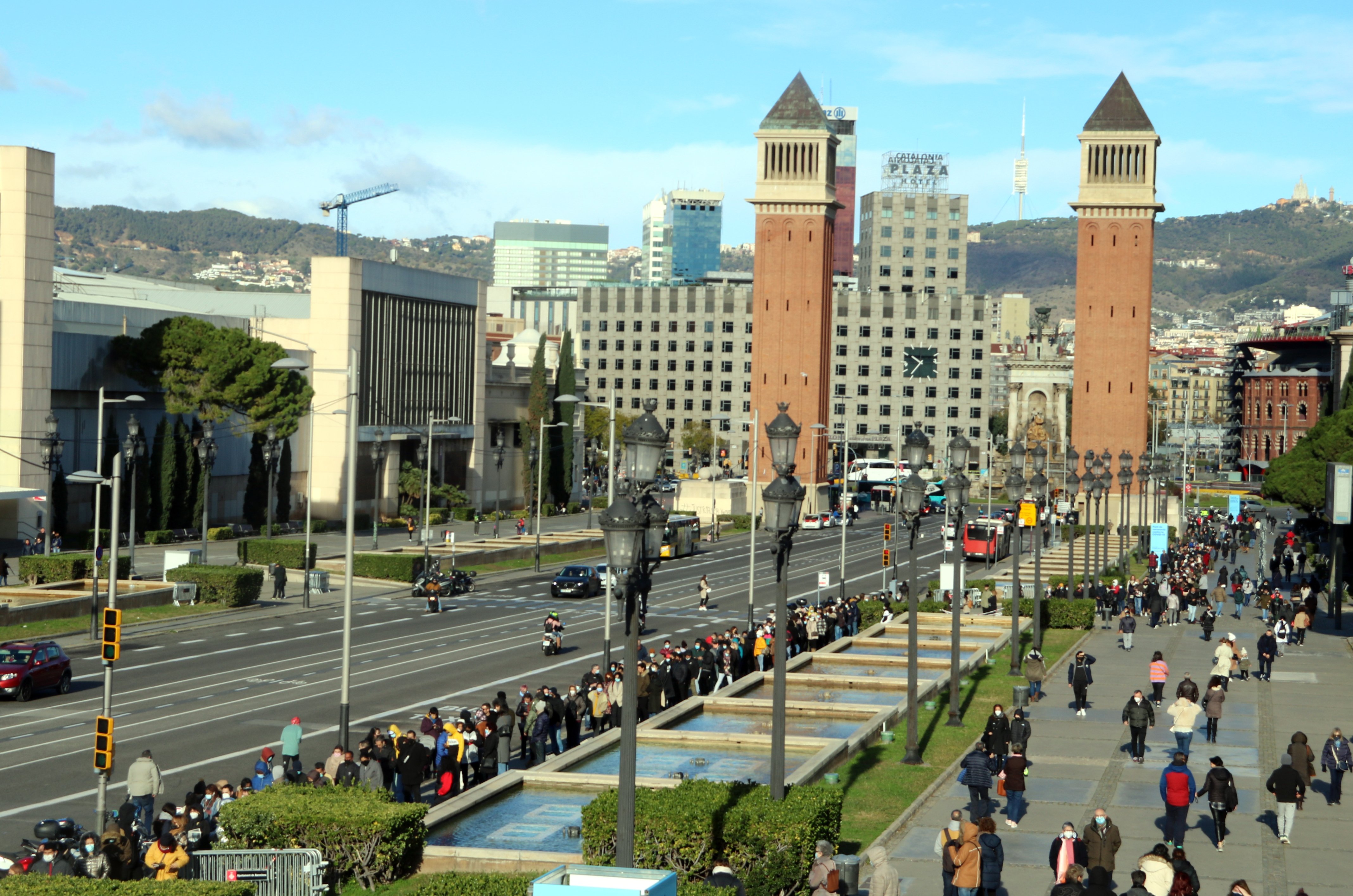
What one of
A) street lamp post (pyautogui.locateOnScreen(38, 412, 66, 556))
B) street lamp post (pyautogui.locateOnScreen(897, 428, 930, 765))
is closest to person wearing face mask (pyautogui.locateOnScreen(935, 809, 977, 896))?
street lamp post (pyautogui.locateOnScreen(897, 428, 930, 765))

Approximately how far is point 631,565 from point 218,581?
4166 cm

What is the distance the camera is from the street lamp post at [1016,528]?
37906 mm

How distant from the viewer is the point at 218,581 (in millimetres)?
53250

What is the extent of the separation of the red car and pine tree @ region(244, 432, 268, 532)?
148ft

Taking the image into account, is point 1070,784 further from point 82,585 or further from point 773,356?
point 773,356

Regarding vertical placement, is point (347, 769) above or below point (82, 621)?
above

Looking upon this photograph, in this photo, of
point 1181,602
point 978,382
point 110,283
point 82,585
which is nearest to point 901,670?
point 1181,602

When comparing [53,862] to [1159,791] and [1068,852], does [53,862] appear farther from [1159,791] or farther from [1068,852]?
[1159,791]

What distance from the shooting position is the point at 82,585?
52.3 m

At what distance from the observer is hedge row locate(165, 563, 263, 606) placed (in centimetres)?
5322

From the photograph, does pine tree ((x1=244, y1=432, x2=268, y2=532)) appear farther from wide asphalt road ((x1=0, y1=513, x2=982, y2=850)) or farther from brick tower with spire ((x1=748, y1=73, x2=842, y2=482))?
brick tower with spire ((x1=748, y1=73, x2=842, y2=482))

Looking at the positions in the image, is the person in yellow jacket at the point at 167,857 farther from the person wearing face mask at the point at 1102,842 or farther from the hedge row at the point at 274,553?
the hedge row at the point at 274,553

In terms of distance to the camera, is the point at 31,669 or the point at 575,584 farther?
the point at 575,584

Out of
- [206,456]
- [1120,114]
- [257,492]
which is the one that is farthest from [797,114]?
[206,456]
